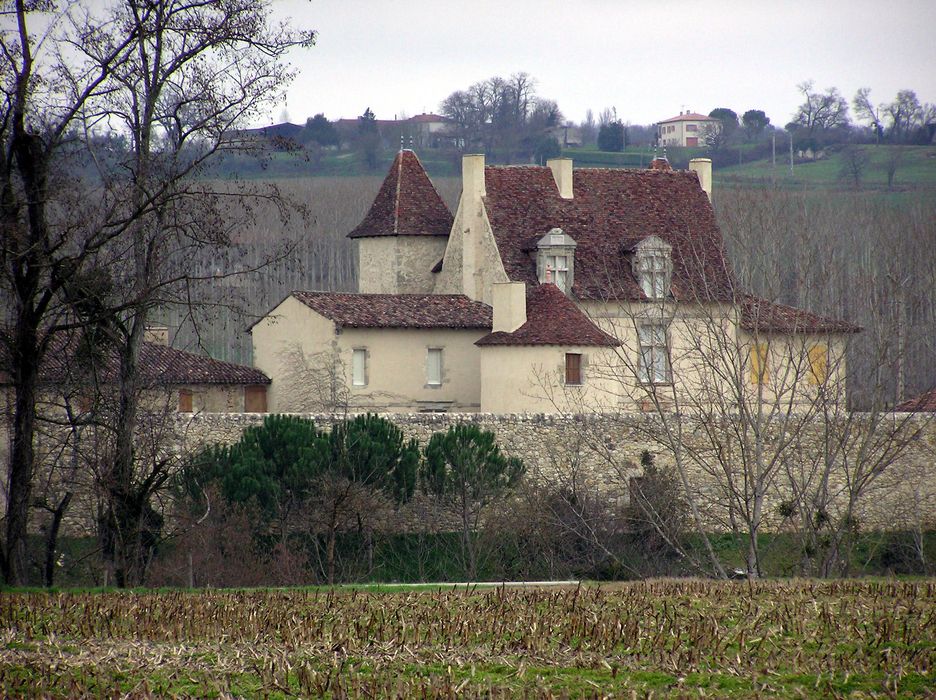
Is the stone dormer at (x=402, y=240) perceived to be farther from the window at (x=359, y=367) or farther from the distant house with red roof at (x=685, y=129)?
the distant house with red roof at (x=685, y=129)

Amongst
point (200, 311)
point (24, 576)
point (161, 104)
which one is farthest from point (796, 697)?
point (161, 104)

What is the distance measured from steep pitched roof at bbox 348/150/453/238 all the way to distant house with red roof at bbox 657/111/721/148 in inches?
3691

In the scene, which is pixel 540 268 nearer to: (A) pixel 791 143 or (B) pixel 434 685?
(B) pixel 434 685

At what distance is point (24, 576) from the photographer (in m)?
20.0

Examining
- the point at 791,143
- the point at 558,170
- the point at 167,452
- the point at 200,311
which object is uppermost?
the point at 791,143

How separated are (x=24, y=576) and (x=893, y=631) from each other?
41.8 ft

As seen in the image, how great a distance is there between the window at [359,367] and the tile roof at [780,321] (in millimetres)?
10646

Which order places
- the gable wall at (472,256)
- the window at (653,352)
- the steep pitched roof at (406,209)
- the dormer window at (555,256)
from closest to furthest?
the window at (653,352) < the dormer window at (555,256) < the gable wall at (472,256) < the steep pitched roof at (406,209)

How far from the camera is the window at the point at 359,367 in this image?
38.1 m

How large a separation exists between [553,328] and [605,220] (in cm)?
790

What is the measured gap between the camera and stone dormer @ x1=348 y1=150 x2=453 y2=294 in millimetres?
43688

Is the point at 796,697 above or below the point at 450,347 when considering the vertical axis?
below

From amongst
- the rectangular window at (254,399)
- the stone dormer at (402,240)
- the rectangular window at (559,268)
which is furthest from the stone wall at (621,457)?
the stone dormer at (402,240)

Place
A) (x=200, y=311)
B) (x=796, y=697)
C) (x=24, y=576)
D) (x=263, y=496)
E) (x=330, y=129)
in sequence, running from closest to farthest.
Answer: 1. (x=796, y=697)
2. (x=24, y=576)
3. (x=200, y=311)
4. (x=263, y=496)
5. (x=330, y=129)
